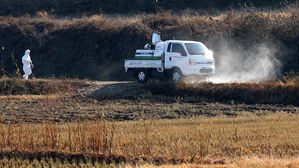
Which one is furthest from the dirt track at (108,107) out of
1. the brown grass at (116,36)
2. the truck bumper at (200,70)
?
the brown grass at (116,36)

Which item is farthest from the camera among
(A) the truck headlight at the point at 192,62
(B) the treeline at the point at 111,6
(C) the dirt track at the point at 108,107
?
(B) the treeline at the point at 111,6

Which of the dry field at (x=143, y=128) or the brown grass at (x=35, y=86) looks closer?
the dry field at (x=143, y=128)

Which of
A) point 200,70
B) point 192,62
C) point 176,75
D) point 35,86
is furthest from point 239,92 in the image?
point 35,86

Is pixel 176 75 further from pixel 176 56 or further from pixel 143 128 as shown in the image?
pixel 143 128

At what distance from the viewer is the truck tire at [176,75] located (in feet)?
87.0

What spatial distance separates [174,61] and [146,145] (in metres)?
13.9

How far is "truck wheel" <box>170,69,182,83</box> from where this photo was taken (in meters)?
26.5

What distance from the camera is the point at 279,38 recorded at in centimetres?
3456

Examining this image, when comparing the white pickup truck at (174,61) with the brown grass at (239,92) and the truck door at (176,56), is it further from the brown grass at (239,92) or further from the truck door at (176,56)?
the brown grass at (239,92)

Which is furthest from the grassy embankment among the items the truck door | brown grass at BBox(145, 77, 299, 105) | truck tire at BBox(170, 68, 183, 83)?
truck tire at BBox(170, 68, 183, 83)

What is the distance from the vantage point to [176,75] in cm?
2661

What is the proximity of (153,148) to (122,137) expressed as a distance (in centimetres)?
190

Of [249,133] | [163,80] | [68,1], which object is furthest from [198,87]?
[68,1]

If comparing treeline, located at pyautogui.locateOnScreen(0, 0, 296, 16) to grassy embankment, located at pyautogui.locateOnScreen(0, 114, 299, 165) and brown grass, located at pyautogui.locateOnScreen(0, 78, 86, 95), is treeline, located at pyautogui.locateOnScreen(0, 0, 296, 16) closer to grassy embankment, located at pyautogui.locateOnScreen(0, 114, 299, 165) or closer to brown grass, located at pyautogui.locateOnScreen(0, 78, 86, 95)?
brown grass, located at pyautogui.locateOnScreen(0, 78, 86, 95)
